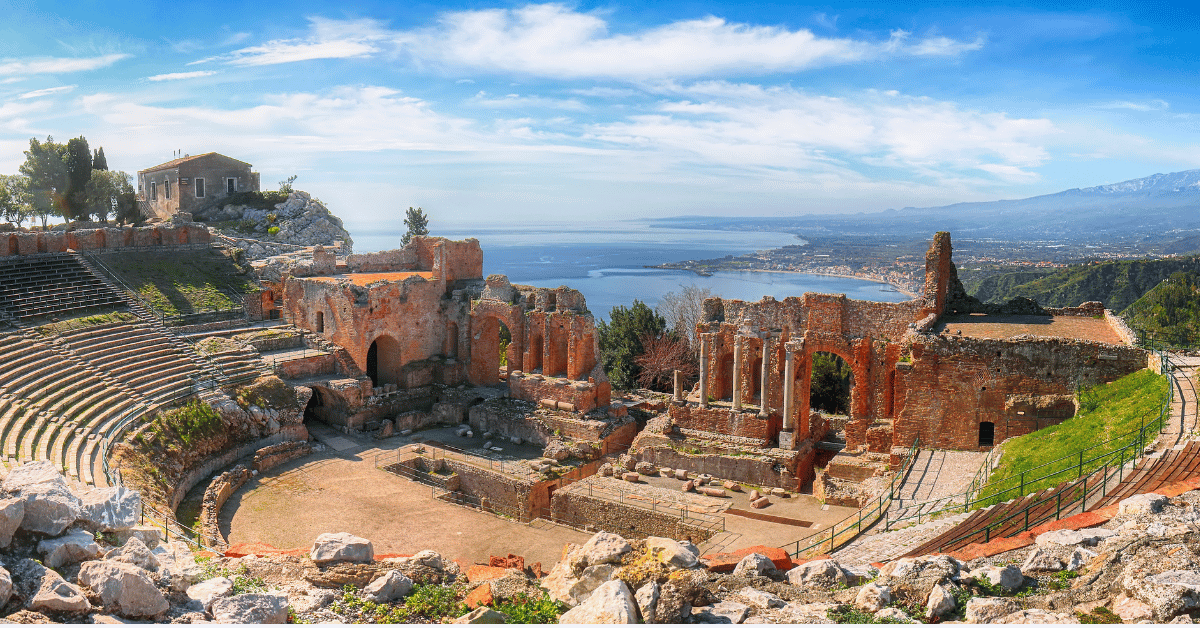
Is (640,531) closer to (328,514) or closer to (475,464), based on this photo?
(475,464)

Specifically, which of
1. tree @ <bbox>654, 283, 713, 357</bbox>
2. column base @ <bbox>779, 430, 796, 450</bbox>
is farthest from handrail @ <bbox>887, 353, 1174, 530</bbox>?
tree @ <bbox>654, 283, 713, 357</bbox>

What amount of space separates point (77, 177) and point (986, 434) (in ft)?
155

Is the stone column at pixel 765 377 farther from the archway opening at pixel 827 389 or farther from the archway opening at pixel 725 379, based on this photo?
the archway opening at pixel 827 389

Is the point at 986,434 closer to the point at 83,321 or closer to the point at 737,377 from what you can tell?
the point at 737,377

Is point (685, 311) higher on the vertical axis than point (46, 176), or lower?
lower

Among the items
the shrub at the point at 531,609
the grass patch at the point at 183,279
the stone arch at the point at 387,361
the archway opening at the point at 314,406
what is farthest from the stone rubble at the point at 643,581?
the grass patch at the point at 183,279

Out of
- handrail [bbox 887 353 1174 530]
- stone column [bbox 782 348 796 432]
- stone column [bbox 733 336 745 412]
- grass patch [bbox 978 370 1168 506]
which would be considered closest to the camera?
handrail [bbox 887 353 1174 530]

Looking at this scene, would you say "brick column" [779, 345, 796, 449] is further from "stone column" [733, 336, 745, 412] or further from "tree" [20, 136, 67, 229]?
"tree" [20, 136, 67, 229]

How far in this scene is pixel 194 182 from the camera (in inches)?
2047

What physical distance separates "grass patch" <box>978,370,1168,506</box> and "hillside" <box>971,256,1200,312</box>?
138 ft

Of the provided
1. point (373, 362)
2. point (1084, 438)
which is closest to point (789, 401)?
point (1084, 438)

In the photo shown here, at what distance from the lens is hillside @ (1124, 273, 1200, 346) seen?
139 feet

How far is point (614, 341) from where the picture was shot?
40.7m

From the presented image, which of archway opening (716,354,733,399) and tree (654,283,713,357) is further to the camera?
tree (654,283,713,357)
